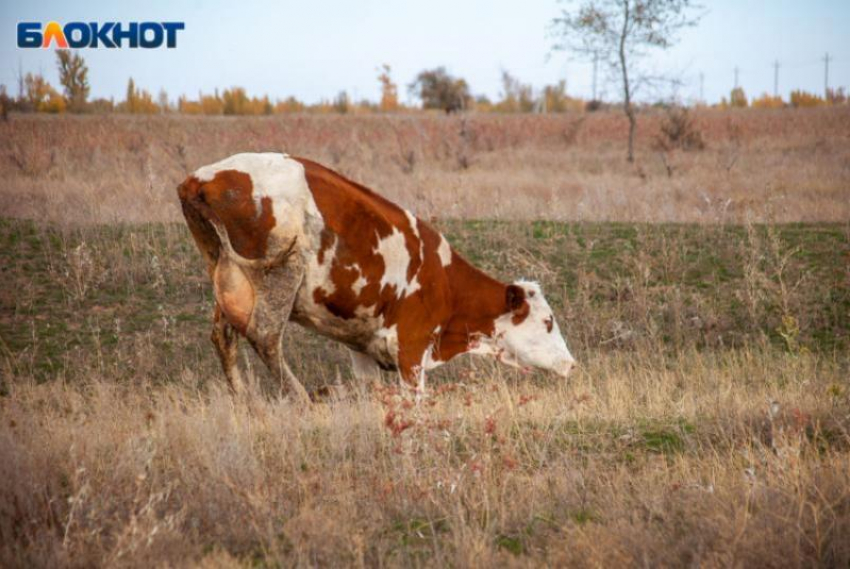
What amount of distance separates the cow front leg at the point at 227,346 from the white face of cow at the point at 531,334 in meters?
2.28

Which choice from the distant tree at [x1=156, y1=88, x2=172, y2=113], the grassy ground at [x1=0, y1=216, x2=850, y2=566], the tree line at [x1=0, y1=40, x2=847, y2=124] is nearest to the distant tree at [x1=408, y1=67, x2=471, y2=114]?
the tree line at [x1=0, y1=40, x2=847, y2=124]

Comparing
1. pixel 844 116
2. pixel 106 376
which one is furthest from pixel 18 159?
pixel 844 116

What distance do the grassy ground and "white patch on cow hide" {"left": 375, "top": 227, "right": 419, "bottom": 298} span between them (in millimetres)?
936

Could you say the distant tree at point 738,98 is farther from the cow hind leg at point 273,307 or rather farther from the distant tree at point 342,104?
the cow hind leg at point 273,307

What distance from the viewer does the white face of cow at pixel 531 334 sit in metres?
8.06

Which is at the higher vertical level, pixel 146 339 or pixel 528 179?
pixel 528 179

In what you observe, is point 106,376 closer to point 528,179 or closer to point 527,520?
point 527,520

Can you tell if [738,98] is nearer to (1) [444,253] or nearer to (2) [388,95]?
(2) [388,95]

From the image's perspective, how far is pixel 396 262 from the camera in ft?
24.1

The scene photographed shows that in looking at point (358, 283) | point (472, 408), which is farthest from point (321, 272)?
point (472, 408)

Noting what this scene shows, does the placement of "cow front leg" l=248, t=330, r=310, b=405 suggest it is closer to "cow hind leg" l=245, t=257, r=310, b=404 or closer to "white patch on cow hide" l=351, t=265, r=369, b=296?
"cow hind leg" l=245, t=257, r=310, b=404

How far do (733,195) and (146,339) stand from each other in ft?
38.6

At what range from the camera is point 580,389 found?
→ 750 centimetres

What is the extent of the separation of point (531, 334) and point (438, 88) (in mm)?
45441
